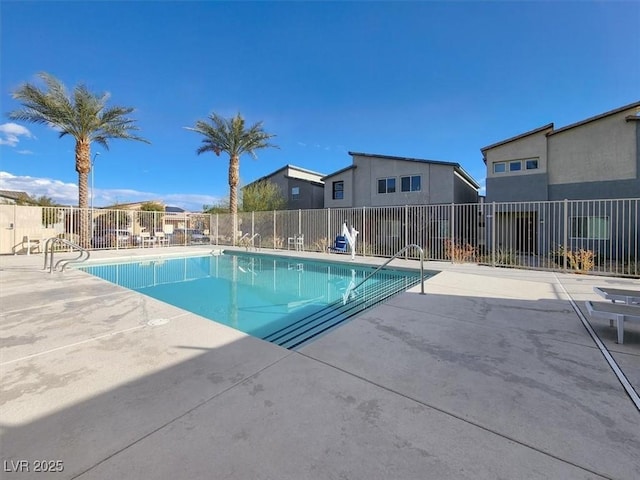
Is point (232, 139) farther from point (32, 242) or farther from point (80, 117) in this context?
point (32, 242)

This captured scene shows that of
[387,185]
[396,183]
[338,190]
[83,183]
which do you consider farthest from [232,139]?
[396,183]

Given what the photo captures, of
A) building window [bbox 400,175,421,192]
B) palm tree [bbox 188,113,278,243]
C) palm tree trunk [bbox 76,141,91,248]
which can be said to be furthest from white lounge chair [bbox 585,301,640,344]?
palm tree trunk [bbox 76,141,91,248]

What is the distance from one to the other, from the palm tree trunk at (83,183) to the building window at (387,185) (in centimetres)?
1592

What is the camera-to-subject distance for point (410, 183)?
17312 mm

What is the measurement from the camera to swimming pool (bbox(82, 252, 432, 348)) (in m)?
5.09

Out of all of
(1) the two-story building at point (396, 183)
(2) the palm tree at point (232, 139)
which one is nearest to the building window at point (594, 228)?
(1) the two-story building at point (396, 183)

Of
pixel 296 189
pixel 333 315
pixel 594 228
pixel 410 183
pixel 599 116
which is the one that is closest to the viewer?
pixel 333 315

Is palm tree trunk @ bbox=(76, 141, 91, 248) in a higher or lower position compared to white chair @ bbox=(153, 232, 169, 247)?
higher

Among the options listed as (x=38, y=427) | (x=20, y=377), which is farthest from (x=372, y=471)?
(x=20, y=377)

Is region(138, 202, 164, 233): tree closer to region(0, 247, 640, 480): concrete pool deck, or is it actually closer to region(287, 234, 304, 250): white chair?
region(287, 234, 304, 250): white chair

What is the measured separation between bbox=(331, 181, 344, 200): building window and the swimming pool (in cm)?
901

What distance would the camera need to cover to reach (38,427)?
6.21ft

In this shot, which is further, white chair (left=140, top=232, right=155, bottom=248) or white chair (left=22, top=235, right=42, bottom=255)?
white chair (left=140, top=232, right=155, bottom=248)

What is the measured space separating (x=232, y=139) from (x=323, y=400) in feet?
59.3
